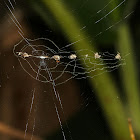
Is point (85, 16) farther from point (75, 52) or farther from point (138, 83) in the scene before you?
point (138, 83)

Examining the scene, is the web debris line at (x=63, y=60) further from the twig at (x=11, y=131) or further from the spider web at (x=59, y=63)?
the twig at (x=11, y=131)

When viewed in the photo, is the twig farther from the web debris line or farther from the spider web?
the web debris line

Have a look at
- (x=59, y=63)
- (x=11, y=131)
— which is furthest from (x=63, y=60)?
(x=11, y=131)

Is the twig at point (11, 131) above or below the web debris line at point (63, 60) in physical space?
below

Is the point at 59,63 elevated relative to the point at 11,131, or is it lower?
elevated

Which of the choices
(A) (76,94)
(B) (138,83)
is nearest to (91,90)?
(A) (76,94)

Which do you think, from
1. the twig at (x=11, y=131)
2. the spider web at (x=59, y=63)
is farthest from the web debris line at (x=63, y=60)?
the twig at (x=11, y=131)

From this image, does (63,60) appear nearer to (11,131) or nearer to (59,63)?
(59,63)

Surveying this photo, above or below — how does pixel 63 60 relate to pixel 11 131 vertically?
above

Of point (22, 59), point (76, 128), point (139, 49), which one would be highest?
point (139, 49)
